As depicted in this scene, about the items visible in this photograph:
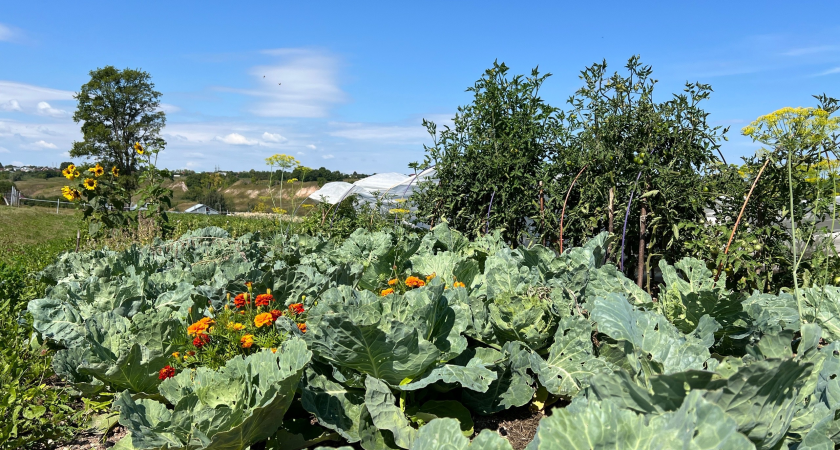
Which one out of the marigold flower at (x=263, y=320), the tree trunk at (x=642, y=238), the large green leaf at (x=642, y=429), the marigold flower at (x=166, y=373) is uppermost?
the tree trunk at (x=642, y=238)

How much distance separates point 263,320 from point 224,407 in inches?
27.9

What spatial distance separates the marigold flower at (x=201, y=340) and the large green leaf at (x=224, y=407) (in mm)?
352

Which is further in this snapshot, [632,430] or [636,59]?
[636,59]

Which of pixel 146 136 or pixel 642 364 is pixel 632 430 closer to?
pixel 642 364

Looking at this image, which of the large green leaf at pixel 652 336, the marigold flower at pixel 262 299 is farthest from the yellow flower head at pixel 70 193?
the large green leaf at pixel 652 336

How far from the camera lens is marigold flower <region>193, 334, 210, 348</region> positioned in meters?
2.40

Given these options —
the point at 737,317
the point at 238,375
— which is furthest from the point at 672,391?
the point at 238,375

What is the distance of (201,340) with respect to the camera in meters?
2.43

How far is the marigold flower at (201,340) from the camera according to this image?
2.40m

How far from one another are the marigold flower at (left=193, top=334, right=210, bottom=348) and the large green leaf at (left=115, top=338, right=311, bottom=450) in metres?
0.35

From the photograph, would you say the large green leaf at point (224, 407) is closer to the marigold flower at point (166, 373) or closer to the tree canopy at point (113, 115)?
the marigold flower at point (166, 373)

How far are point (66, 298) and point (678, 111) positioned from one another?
174 inches

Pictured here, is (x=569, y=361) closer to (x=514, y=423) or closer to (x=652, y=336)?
(x=514, y=423)

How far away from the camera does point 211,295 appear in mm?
2848
